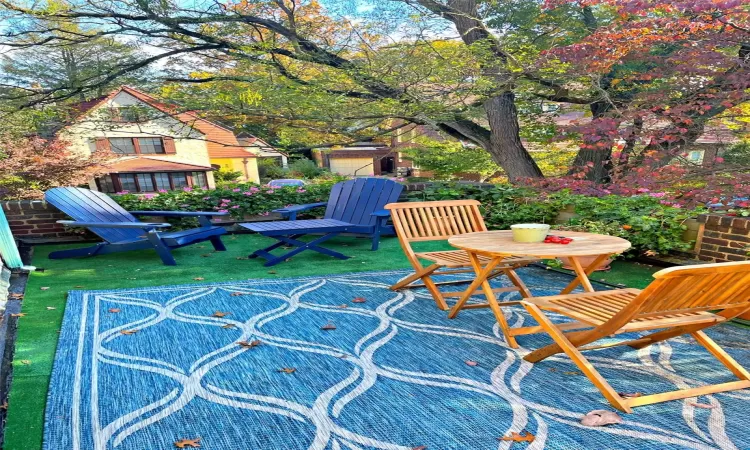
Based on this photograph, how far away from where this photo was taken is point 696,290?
59.1 inches

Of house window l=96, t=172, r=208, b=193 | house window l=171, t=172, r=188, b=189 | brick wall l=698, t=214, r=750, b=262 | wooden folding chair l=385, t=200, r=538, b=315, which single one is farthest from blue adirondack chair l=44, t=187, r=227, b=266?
house window l=171, t=172, r=188, b=189

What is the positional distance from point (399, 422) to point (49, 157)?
33.1 feet

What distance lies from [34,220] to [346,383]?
16.5ft

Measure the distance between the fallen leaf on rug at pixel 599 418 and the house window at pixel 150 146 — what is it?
19294 millimetres

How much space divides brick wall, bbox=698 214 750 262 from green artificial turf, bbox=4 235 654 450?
1.52 feet

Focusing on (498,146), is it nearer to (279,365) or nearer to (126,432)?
(279,365)

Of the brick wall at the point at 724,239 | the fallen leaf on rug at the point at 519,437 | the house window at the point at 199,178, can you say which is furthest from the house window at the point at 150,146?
the fallen leaf on rug at the point at 519,437

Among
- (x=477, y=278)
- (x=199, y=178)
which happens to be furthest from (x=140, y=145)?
(x=477, y=278)

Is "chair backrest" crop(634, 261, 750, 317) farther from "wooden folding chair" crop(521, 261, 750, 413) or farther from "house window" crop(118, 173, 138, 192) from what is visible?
"house window" crop(118, 173, 138, 192)

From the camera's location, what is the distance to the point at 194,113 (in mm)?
6379

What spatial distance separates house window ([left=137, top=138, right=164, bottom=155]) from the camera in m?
17.5

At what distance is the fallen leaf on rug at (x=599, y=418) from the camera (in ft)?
5.01

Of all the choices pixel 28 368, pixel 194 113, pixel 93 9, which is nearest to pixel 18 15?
pixel 93 9

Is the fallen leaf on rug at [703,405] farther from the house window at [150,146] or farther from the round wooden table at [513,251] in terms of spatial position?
the house window at [150,146]
